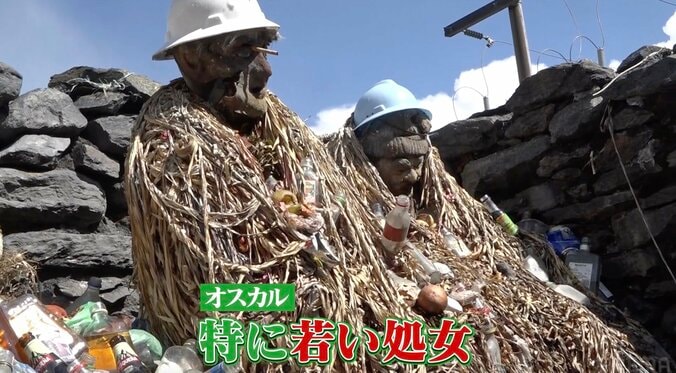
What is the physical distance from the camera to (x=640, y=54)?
3.00 metres

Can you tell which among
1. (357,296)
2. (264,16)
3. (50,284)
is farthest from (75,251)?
(357,296)

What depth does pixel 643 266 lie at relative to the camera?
285 cm

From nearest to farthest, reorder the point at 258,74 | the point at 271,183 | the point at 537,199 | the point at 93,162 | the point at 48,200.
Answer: the point at 271,183 → the point at 258,74 → the point at 48,200 → the point at 93,162 → the point at 537,199

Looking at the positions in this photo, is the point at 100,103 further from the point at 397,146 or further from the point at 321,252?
the point at 321,252

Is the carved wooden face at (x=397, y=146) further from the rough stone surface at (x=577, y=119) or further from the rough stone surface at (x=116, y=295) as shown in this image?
the rough stone surface at (x=116, y=295)

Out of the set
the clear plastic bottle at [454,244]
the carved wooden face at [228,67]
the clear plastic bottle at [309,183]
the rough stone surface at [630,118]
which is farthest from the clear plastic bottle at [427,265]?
the rough stone surface at [630,118]

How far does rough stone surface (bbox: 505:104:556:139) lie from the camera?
3.25m

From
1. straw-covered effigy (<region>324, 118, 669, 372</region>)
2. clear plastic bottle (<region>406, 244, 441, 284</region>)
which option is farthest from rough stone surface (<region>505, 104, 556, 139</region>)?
clear plastic bottle (<region>406, 244, 441, 284</region>)

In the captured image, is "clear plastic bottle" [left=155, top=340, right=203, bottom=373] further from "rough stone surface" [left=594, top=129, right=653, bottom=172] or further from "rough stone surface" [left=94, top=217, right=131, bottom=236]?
"rough stone surface" [left=594, top=129, right=653, bottom=172]

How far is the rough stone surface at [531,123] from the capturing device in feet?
10.7

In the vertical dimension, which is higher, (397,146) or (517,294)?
(397,146)

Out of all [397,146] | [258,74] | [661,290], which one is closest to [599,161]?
[661,290]

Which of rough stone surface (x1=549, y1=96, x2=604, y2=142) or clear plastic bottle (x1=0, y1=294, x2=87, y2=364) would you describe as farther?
rough stone surface (x1=549, y1=96, x2=604, y2=142)

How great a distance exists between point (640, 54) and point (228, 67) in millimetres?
1781
